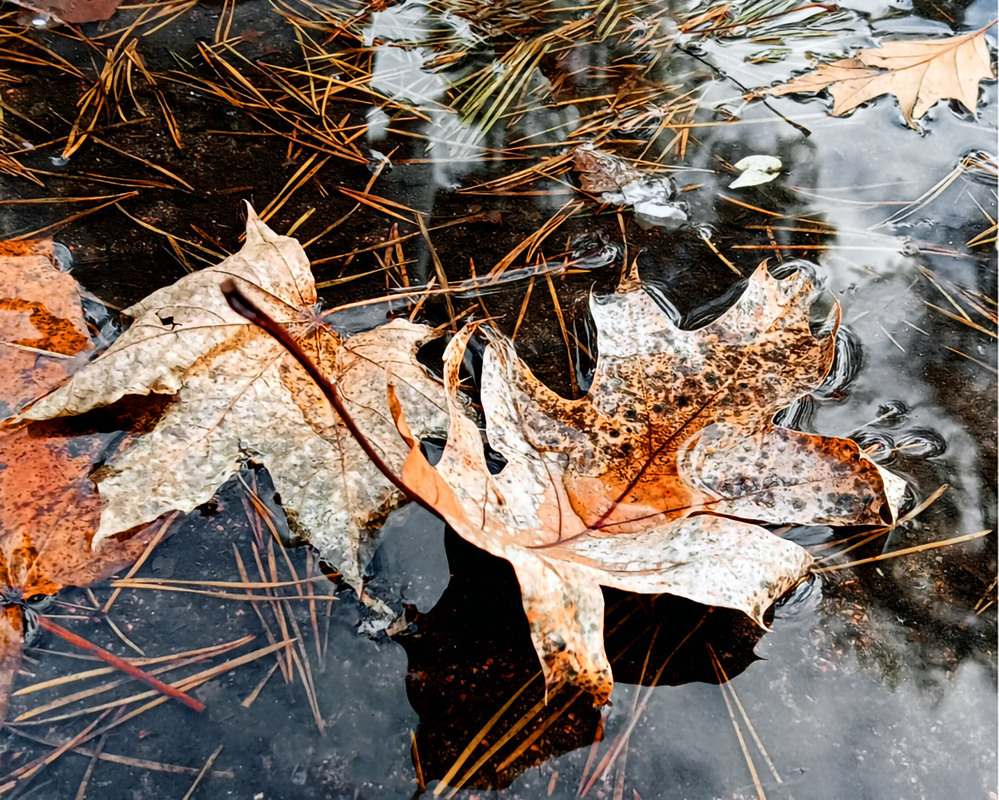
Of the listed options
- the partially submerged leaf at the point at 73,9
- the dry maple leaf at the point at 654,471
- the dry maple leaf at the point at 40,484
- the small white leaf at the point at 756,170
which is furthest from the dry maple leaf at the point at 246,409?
the partially submerged leaf at the point at 73,9

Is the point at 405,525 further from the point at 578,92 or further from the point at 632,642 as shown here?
the point at 578,92

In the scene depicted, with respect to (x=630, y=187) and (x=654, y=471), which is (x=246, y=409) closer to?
(x=654, y=471)

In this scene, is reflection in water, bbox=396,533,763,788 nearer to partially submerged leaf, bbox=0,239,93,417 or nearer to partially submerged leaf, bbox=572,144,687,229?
partially submerged leaf, bbox=0,239,93,417

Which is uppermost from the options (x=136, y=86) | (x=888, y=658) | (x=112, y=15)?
(x=112, y=15)

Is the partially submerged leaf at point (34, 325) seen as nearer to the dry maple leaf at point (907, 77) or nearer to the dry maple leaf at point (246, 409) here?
the dry maple leaf at point (246, 409)

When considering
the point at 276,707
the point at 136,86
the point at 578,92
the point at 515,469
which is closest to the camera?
the point at 276,707

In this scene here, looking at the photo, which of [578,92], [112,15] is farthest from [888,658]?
[112,15]

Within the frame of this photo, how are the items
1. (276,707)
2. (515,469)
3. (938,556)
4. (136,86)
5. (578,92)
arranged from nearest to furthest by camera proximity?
(276,707) < (515,469) < (938,556) < (136,86) < (578,92)
